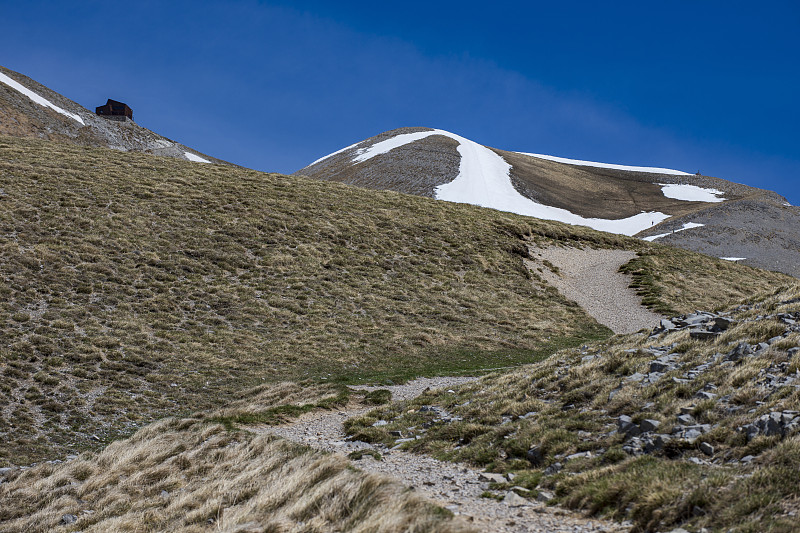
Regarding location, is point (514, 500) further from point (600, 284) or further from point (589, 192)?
point (589, 192)

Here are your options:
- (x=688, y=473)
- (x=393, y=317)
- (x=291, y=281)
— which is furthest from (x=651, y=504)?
(x=291, y=281)

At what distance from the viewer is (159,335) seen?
24750mm

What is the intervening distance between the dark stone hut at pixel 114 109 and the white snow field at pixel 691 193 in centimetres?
10667

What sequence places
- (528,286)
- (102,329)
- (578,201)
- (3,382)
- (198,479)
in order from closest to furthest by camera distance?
(198,479)
(3,382)
(102,329)
(528,286)
(578,201)

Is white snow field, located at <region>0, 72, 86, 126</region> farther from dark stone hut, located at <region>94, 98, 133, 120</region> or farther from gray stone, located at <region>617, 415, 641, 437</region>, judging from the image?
gray stone, located at <region>617, 415, 641, 437</region>

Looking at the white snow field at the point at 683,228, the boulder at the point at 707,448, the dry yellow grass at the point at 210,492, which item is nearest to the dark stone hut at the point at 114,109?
the white snow field at the point at 683,228

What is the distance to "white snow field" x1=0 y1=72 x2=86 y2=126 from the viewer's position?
74.2 metres

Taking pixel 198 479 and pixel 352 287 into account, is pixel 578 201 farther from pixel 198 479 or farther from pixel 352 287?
pixel 198 479

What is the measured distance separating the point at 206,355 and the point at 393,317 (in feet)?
39.9

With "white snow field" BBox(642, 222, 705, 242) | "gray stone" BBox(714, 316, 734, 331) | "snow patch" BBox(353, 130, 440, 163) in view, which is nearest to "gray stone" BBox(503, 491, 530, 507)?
"gray stone" BBox(714, 316, 734, 331)

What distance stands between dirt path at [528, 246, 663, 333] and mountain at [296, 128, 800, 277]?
24.4 m

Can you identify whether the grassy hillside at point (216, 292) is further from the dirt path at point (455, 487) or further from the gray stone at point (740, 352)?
the gray stone at point (740, 352)

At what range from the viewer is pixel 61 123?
72.2 m

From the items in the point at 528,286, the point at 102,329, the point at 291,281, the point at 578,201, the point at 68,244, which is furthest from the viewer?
the point at 578,201
